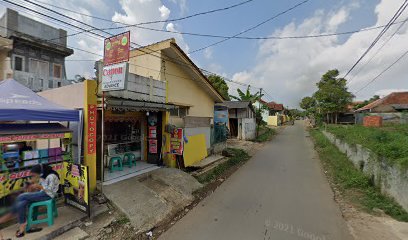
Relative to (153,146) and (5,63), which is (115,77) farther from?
(5,63)

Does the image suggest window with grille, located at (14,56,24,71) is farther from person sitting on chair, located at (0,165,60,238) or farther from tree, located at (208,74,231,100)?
tree, located at (208,74,231,100)

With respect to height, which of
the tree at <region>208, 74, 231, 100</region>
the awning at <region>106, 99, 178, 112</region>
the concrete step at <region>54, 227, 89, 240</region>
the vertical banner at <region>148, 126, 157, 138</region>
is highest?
the tree at <region>208, 74, 231, 100</region>

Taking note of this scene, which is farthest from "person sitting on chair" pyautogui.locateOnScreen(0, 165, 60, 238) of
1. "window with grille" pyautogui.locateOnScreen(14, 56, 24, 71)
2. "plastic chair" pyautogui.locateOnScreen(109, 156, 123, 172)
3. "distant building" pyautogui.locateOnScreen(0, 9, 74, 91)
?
"window with grille" pyautogui.locateOnScreen(14, 56, 24, 71)

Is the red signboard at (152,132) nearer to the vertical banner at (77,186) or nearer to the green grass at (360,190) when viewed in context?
the vertical banner at (77,186)

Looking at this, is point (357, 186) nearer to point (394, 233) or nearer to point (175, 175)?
point (394, 233)

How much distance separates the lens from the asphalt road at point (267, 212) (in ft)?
15.8

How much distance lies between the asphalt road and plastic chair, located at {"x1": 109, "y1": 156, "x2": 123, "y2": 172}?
3.70m

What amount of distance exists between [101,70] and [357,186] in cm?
1019

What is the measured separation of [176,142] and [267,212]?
4979mm

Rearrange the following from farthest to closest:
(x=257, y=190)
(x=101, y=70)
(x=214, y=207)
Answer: (x=257, y=190) < (x=101, y=70) < (x=214, y=207)

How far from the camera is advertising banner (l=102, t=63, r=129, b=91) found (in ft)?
20.0

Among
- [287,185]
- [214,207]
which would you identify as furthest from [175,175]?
[287,185]

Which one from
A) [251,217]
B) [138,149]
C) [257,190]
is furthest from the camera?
[138,149]

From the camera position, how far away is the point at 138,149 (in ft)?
32.2
